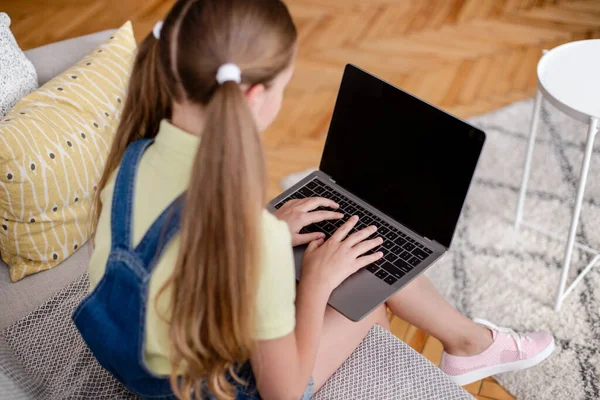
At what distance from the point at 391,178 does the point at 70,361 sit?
2.21 feet

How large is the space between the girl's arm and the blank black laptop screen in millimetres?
118

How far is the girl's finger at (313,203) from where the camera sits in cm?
134

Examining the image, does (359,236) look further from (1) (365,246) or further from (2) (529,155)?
(2) (529,155)

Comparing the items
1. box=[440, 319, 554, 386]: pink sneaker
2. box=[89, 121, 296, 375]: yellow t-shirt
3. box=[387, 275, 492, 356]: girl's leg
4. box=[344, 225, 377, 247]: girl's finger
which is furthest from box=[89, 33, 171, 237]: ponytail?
box=[440, 319, 554, 386]: pink sneaker

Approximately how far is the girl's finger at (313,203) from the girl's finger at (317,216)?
0.04 ft

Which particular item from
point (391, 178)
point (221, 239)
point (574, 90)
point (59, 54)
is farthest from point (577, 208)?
point (59, 54)

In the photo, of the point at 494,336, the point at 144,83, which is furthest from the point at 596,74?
the point at 144,83

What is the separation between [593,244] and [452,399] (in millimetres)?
985

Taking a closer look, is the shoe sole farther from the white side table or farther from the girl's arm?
the girl's arm

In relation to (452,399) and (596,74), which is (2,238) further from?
(596,74)

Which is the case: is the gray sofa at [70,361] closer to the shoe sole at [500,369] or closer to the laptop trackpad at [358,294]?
the laptop trackpad at [358,294]

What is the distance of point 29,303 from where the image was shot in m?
1.39

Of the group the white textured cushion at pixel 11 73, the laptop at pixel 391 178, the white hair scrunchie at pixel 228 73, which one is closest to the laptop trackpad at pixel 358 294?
the laptop at pixel 391 178

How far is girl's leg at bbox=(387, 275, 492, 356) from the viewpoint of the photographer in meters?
1.46
